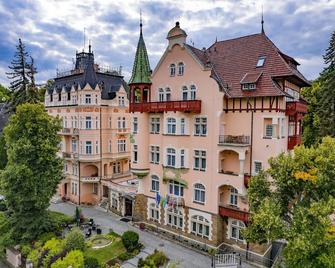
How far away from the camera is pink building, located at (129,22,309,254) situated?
2250 cm

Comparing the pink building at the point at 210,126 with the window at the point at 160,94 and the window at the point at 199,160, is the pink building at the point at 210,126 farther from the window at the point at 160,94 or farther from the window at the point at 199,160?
the window at the point at 160,94

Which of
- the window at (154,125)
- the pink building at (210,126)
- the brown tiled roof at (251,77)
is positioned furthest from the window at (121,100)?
the brown tiled roof at (251,77)

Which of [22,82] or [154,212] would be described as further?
[22,82]

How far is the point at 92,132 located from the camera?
36188 millimetres

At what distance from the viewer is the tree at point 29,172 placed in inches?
989

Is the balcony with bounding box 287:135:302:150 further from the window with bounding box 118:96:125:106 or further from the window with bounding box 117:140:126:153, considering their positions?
the window with bounding box 117:140:126:153

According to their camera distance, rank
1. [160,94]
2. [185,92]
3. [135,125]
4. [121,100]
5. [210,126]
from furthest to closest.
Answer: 1. [121,100]
2. [135,125]
3. [160,94]
4. [185,92]
5. [210,126]

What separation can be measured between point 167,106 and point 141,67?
5786 millimetres

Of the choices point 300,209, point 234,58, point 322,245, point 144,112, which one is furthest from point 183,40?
point 322,245

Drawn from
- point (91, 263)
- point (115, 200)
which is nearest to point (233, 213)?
point (91, 263)

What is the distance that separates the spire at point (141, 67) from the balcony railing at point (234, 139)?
10161mm

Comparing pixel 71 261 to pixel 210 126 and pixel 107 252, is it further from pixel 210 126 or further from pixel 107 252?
pixel 210 126

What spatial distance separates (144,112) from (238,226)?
1449 cm

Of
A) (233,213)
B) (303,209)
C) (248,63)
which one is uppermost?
(248,63)
